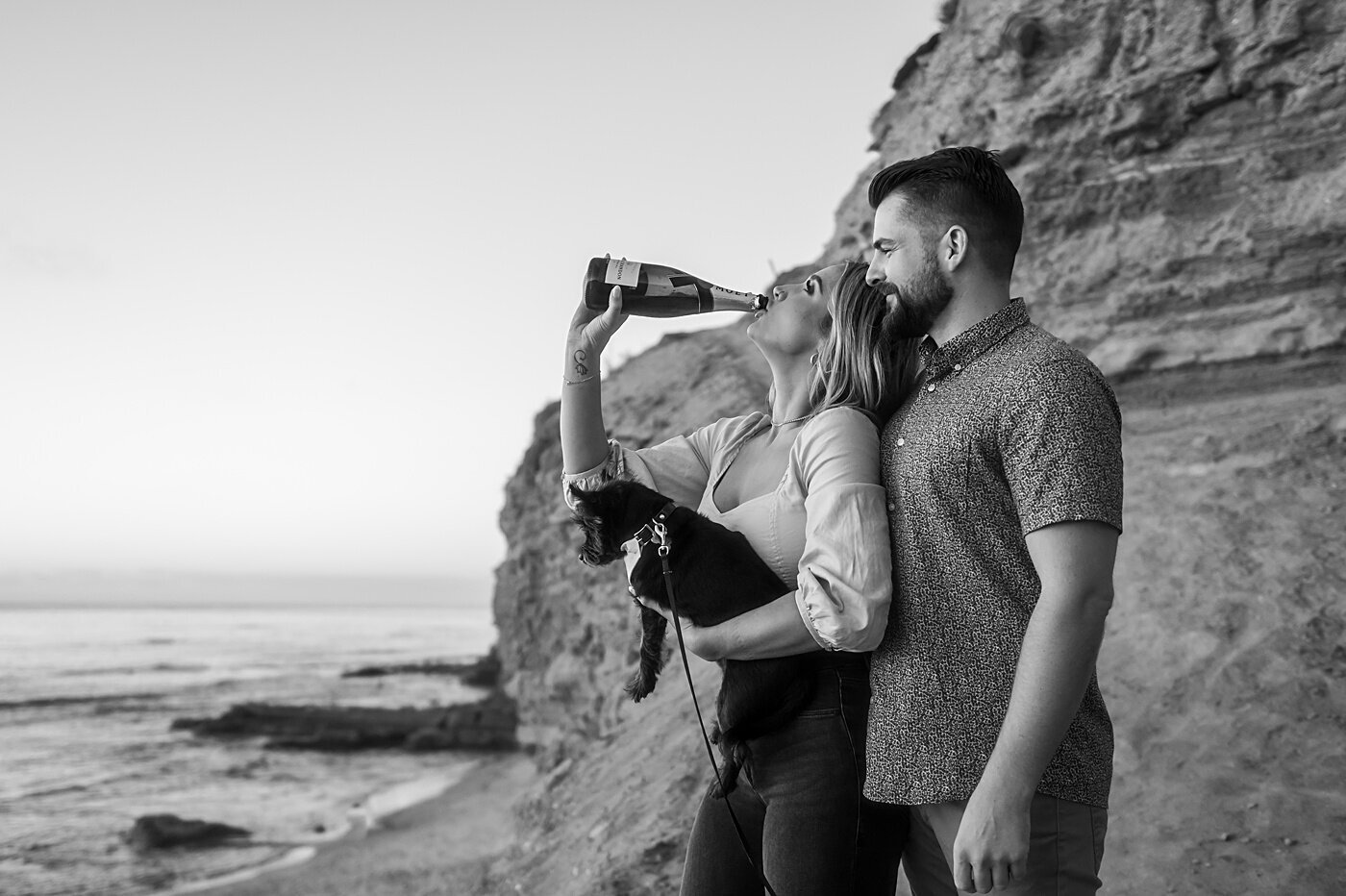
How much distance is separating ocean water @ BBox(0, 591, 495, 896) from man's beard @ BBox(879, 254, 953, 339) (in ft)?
41.4

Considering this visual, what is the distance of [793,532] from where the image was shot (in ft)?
8.27

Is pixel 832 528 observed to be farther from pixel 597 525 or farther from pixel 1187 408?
pixel 1187 408

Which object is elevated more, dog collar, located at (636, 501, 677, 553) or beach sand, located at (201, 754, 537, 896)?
dog collar, located at (636, 501, 677, 553)

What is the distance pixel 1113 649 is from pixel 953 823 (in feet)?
19.0

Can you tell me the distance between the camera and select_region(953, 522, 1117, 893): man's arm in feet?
6.08

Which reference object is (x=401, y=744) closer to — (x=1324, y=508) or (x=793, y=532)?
(x=1324, y=508)

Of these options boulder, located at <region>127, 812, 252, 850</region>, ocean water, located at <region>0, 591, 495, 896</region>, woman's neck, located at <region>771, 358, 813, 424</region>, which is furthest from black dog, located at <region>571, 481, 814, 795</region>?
boulder, located at <region>127, 812, 252, 850</region>

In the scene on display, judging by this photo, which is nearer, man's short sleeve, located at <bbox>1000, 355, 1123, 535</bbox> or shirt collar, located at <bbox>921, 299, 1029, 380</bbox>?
man's short sleeve, located at <bbox>1000, 355, 1123, 535</bbox>

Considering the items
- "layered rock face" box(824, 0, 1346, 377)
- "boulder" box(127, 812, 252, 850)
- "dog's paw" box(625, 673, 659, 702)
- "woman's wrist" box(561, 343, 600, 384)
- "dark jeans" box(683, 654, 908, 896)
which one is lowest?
"boulder" box(127, 812, 252, 850)

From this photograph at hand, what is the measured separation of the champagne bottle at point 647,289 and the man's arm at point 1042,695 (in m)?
1.43

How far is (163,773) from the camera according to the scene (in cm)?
2100

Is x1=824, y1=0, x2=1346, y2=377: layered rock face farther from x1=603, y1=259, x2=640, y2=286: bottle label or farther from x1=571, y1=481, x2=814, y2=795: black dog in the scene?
x1=571, y1=481, x2=814, y2=795: black dog

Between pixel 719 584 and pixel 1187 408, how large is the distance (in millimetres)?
7850

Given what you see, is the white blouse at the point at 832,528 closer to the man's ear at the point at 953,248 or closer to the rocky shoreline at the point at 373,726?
the man's ear at the point at 953,248
